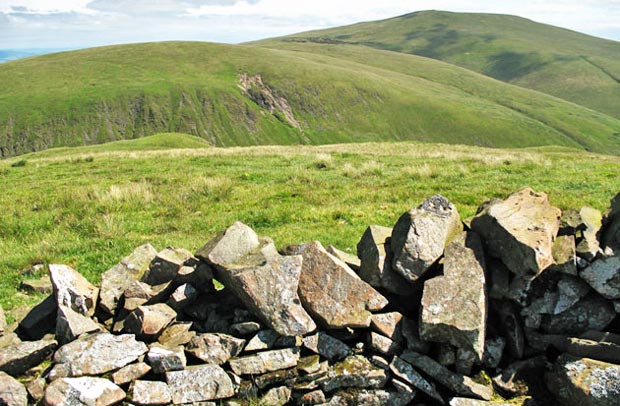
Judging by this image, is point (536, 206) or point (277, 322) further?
point (536, 206)

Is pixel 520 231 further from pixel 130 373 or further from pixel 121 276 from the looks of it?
pixel 121 276

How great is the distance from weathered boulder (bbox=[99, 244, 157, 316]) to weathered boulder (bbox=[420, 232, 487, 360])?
15.8 ft

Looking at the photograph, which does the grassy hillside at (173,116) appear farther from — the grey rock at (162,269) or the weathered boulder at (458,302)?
the weathered boulder at (458,302)

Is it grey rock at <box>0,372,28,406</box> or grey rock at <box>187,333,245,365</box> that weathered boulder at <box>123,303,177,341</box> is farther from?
grey rock at <box>0,372,28,406</box>

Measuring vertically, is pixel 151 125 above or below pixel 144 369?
below

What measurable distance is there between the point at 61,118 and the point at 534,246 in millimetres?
180418

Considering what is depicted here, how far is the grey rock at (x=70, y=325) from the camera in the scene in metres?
6.55

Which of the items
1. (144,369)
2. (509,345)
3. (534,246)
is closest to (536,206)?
(534,246)

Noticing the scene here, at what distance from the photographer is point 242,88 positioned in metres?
196

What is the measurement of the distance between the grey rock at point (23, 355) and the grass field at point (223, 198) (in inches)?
120

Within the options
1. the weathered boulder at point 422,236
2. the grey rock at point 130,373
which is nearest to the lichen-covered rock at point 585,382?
the weathered boulder at point 422,236

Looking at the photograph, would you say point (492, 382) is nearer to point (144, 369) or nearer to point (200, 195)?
point (144, 369)

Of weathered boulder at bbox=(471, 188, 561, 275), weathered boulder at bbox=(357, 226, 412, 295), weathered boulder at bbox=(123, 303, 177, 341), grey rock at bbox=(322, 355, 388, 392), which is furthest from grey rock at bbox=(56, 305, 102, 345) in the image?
weathered boulder at bbox=(471, 188, 561, 275)

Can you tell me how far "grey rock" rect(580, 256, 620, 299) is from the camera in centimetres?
615
